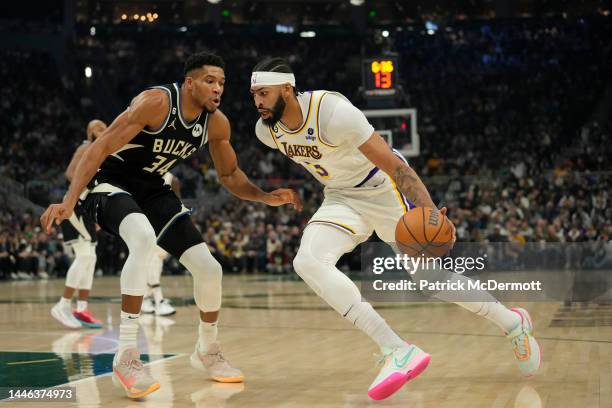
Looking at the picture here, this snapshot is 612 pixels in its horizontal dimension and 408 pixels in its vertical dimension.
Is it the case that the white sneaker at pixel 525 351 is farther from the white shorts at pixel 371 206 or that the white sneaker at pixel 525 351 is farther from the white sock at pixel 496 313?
the white shorts at pixel 371 206

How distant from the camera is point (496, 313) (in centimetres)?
603

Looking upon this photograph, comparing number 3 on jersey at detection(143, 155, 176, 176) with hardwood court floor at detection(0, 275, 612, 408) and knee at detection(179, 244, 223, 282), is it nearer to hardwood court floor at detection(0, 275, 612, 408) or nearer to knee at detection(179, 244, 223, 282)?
knee at detection(179, 244, 223, 282)

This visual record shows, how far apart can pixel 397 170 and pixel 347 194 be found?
629 mm

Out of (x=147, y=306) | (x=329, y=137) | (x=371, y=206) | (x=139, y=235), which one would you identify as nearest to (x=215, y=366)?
(x=139, y=235)

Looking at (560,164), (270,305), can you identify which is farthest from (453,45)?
(270,305)

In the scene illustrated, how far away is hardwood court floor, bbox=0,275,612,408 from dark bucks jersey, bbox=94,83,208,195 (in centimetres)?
136

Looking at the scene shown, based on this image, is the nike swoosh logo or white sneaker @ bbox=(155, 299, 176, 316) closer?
the nike swoosh logo

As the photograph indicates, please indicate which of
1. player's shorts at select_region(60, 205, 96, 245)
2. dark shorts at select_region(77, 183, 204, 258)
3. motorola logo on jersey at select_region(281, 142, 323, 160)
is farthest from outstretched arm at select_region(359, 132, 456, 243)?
player's shorts at select_region(60, 205, 96, 245)

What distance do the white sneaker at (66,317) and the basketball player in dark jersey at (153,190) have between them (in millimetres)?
3827

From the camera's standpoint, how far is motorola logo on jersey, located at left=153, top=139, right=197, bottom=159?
5.94 m

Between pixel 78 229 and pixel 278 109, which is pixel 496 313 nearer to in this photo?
pixel 278 109

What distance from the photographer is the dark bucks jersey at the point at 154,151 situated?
5910 millimetres

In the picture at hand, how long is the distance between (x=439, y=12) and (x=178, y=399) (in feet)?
101

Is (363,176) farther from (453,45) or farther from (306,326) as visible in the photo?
(453,45)
